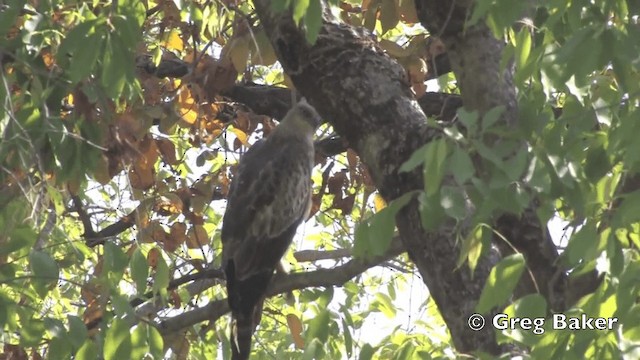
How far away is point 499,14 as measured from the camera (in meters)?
2.87

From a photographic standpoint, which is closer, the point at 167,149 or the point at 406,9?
the point at 406,9

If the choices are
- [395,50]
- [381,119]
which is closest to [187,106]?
[395,50]

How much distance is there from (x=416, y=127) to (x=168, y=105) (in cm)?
201

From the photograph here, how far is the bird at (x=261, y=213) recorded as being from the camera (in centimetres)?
541

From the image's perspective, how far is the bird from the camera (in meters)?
5.41

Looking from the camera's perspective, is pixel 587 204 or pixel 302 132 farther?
pixel 302 132

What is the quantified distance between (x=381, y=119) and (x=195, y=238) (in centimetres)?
203

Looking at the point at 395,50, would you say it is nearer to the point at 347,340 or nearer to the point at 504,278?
the point at 347,340

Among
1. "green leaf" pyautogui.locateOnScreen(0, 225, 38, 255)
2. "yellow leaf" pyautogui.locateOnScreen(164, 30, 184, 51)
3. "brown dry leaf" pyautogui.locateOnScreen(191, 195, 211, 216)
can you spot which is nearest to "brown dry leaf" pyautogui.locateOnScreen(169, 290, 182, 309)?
"brown dry leaf" pyautogui.locateOnScreen(191, 195, 211, 216)

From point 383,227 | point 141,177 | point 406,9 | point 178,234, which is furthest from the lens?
point 178,234

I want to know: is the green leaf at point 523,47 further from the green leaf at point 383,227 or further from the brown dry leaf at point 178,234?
the brown dry leaf at point 178,234

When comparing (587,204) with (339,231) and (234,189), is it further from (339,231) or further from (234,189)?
(339,231)

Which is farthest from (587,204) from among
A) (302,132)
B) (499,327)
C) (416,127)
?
(302,132)

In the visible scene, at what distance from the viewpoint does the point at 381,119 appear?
3.92 meters
